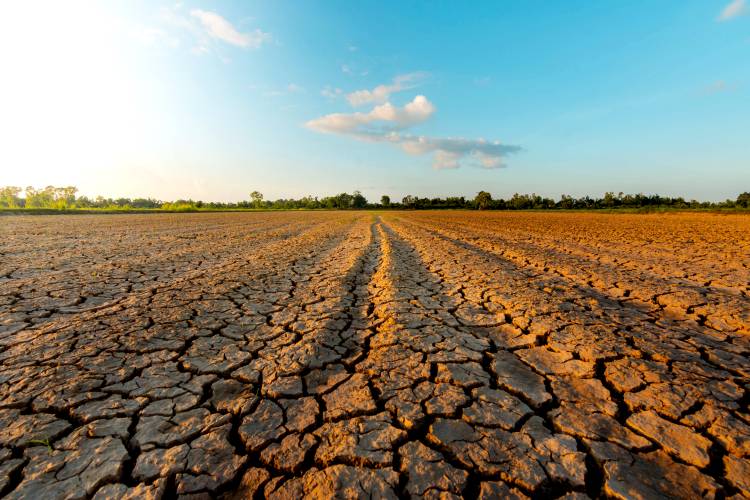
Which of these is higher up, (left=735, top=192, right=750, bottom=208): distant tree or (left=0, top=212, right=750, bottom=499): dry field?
(left=735, top=192, right=750, bottom=208): distant tree

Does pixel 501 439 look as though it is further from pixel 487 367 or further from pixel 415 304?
pixel 415 304

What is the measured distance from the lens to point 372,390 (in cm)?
201

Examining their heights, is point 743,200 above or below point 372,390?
above

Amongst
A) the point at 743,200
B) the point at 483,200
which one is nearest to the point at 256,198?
the point at 483,200

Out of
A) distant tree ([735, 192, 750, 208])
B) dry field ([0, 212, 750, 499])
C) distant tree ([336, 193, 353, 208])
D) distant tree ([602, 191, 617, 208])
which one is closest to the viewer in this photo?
dry field ([0, 212, 750, 499])

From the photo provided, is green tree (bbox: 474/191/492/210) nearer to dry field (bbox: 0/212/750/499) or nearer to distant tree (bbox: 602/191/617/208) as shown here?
distant tree (bbox: 602/191/617/208)

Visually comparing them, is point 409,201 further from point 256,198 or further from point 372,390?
point 372,390

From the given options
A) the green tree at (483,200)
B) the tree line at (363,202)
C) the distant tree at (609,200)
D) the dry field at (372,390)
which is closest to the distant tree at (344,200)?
the tree line at (363,202)

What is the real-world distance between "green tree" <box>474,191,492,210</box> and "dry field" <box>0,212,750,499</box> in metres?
80.5

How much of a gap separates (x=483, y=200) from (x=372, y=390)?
87290 millimetres

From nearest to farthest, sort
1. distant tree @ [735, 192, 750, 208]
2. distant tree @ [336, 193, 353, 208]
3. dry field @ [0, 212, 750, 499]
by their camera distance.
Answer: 1. dry field @ [0, 212, 750, 499]
2. distant tree @ [735, 192, 750, 208]
3. distant tree @ [336, 193, 353, 208]

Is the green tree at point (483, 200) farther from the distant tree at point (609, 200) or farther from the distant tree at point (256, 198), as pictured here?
the distant tree at point (256, 198)

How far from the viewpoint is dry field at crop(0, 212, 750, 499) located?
1.37 m

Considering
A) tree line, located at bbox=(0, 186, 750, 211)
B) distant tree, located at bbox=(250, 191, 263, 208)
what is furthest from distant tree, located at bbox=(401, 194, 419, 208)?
distant tree, located at bbox=(250, 191, 263, 208)
